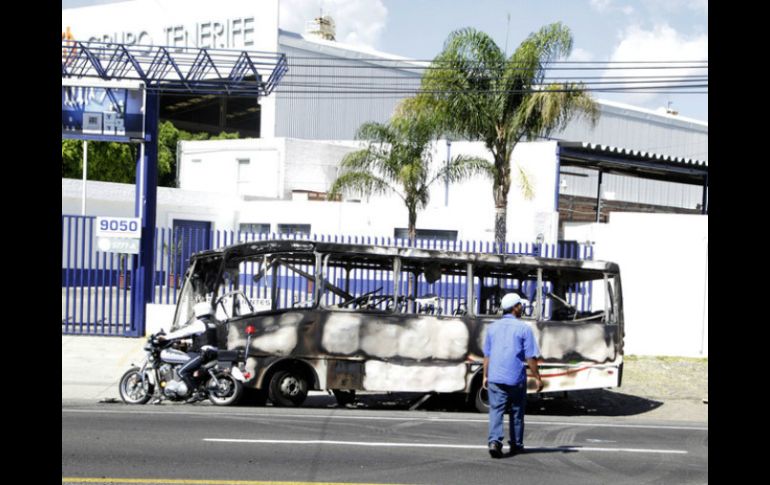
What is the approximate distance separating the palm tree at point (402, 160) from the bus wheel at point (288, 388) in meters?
12.5

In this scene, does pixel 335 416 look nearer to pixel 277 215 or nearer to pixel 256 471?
pixel 256 471

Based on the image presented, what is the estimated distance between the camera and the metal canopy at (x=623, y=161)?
28875 mm

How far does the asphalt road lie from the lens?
853cm

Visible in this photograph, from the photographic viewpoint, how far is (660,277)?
66.9 ft

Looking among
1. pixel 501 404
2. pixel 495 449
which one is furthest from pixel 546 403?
pixel 501 404

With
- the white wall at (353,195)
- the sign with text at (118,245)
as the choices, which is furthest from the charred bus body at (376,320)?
the white wall at (353,195)

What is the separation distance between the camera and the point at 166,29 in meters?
59.0

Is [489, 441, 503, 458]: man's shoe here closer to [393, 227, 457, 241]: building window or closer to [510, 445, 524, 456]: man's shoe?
[510, 445, 524, 456]: man's shoe

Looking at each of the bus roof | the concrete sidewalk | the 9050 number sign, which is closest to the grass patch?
the bus roof

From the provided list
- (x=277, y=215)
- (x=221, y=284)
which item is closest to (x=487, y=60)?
(x=221, y=284)

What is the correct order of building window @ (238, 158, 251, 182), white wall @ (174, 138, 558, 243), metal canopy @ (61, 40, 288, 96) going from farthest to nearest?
building window @ (238, 158, 251, 182)
white wall @ (174, 138, 558, 243)
metal canopy @ (61, 40, 288, 96)

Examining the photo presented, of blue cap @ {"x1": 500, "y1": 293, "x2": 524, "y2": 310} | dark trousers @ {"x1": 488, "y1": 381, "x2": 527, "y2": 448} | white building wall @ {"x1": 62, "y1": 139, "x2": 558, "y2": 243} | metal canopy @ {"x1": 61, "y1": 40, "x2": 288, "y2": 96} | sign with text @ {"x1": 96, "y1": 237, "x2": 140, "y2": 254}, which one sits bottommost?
dark trousers @ {"x1": 488, "y1": 381, "x2": 527, "y2": 448}

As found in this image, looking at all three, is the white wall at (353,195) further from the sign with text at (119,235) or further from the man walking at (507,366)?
the man walking at (507,366)

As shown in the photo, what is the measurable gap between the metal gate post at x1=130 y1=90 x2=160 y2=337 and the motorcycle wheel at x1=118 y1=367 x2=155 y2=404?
7114mm
